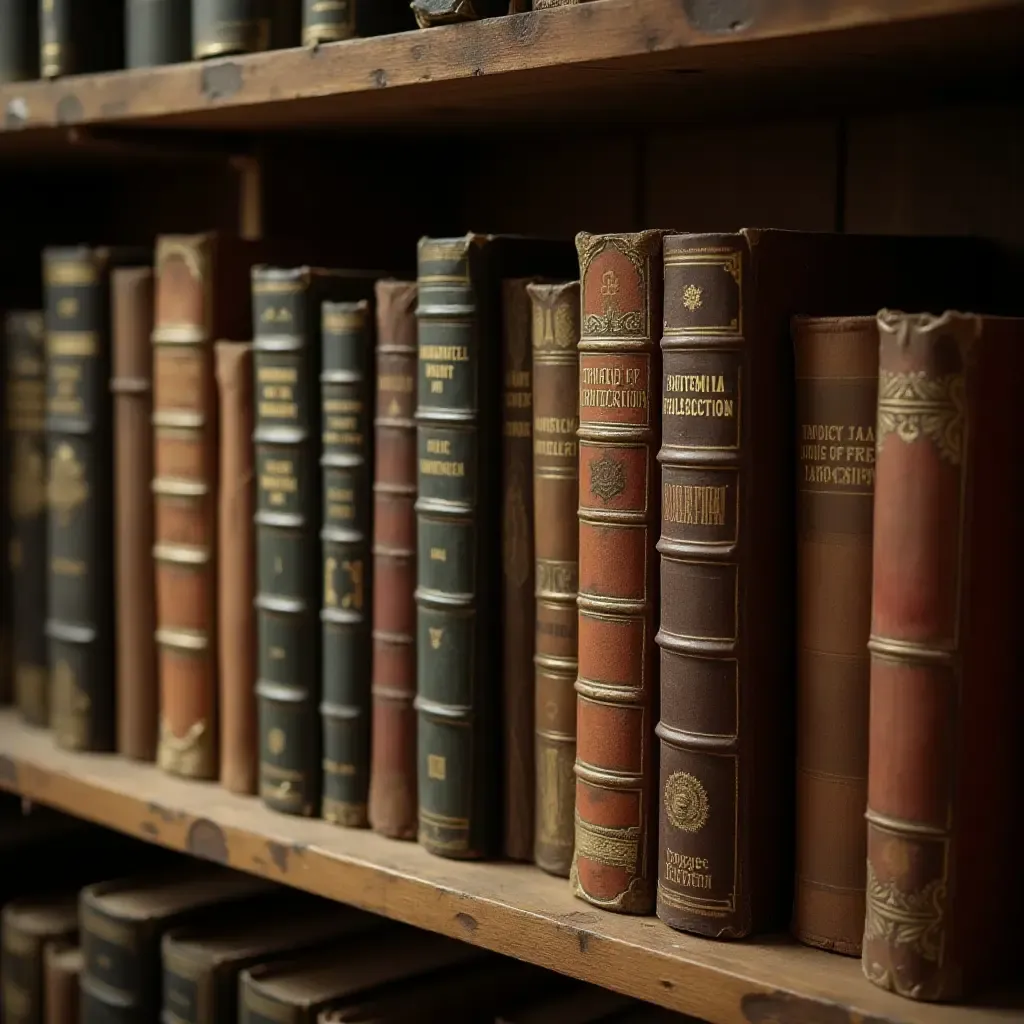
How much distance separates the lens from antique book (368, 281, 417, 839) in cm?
95

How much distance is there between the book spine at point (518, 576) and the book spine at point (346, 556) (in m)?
0.11

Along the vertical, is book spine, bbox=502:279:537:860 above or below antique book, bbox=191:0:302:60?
below

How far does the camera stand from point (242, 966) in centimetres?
106

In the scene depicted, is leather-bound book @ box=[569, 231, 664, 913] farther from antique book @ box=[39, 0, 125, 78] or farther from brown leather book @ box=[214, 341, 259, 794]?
antique book @ box=[39, 0, 125, 78]

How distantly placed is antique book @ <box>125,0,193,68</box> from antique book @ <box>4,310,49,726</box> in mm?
295

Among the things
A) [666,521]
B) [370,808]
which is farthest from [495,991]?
[666,521]

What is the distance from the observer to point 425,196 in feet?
4.15

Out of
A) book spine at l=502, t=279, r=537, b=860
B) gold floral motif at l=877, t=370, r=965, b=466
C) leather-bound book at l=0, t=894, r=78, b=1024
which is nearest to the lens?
gold floral motif at l=877, t=370, r=965, b=466

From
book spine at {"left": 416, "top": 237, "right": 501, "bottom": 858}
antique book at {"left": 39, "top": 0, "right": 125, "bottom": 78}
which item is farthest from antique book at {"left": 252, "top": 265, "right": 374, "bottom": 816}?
antique book at {"left": 39, "top": 0, "right": 125, "bottom": 78}

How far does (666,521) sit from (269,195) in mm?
515

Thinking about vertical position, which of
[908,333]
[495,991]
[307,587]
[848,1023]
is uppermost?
[908,333]

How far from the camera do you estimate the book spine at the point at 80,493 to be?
116cm

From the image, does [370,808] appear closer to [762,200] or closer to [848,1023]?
[848,1023]

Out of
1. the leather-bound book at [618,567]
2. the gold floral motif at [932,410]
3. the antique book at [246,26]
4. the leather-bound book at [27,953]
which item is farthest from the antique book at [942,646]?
the leather-bound book at [27,953]
